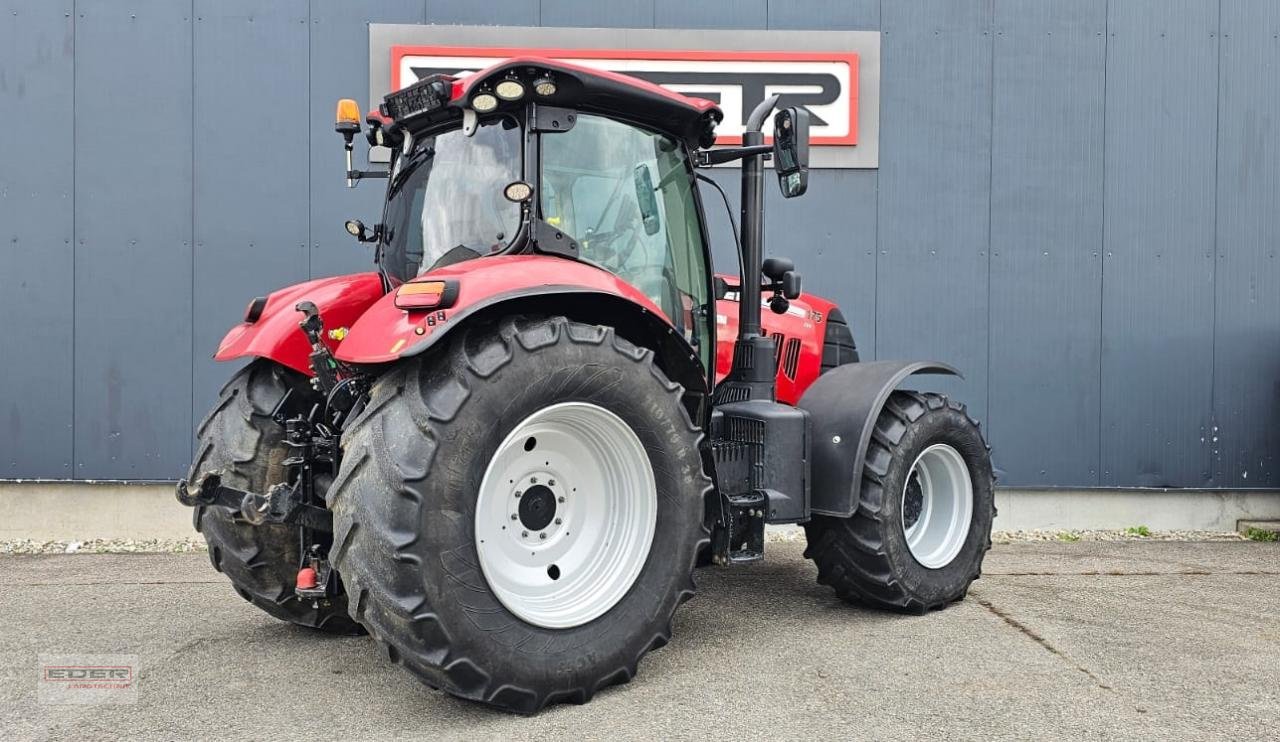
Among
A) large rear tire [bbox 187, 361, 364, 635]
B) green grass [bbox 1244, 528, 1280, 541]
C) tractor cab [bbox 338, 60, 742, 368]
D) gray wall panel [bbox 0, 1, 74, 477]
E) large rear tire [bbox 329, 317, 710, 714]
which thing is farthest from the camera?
green grass [bbox 1244, 528, 1280, 541]

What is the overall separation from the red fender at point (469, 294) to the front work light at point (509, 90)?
1.80ft

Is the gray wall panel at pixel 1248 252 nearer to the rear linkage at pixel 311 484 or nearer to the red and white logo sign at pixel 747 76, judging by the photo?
the red and white logo sign at pixel 747 76

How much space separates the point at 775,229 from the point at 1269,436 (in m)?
3.80

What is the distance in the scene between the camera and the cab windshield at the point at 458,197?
355 cm

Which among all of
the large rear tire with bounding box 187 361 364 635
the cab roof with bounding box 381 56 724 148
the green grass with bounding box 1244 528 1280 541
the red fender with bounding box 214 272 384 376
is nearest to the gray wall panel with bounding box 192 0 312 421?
the red fender with bounding box 214 272 384 376

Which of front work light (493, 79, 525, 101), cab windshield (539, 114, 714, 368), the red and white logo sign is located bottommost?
cab windshield (539, 114, 714, 368)

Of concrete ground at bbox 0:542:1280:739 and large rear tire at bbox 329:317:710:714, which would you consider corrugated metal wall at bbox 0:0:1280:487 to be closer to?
concrete ground at bbox 0:542:1280:739

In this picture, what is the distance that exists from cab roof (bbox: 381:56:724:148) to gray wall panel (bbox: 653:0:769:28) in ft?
9.68

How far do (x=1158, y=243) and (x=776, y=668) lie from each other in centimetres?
500

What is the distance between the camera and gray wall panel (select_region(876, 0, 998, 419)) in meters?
6.88

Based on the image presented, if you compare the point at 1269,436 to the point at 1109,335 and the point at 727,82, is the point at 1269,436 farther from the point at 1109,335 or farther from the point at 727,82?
the point at 727,82

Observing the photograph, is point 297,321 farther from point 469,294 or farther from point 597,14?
point 597,14

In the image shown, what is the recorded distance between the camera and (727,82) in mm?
6770

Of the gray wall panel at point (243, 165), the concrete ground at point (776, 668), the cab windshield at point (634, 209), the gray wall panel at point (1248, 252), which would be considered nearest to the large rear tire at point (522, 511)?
the concrete ground at point (776, 668)
